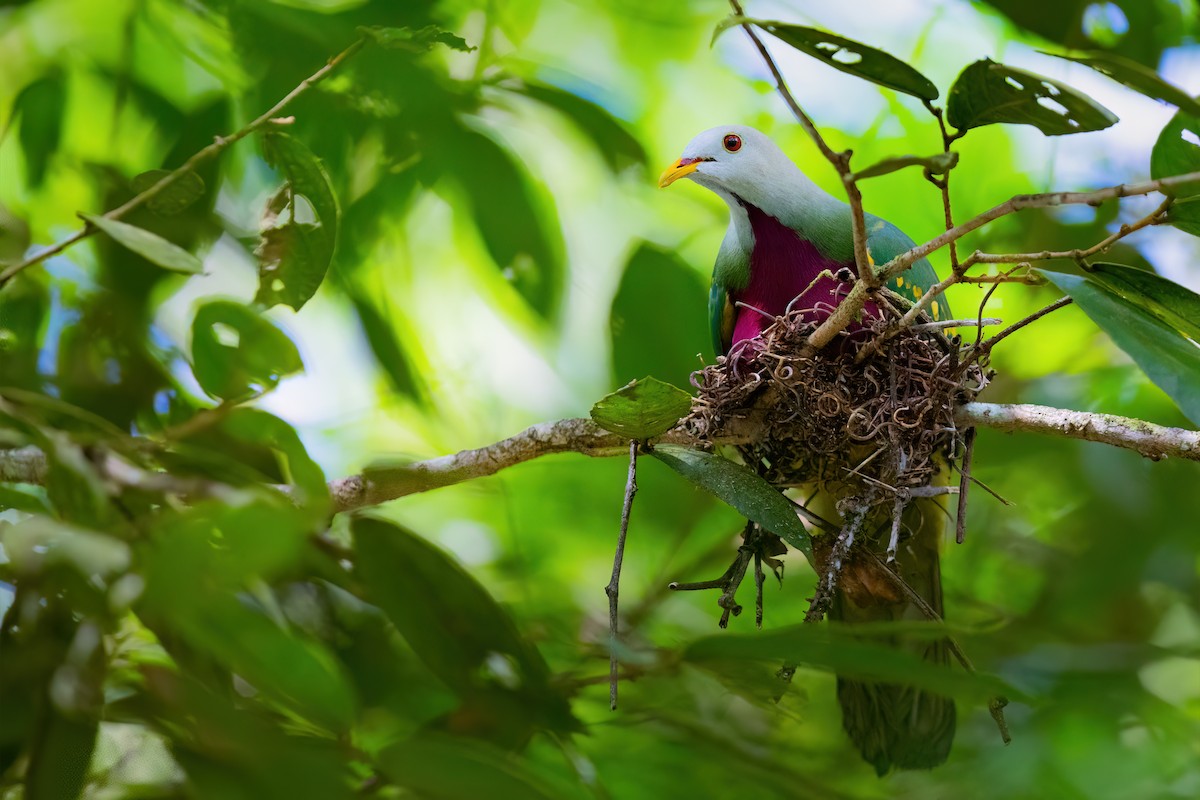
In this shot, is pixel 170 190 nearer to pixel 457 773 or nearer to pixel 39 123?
pixel 39 123

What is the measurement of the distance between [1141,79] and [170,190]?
1.65 meters

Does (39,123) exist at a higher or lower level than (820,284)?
higher

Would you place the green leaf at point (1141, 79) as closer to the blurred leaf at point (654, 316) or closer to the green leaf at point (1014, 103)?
the green leaf at point (1014, 103)

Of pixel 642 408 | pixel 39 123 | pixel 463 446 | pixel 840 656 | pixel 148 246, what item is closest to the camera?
pixel 840 656

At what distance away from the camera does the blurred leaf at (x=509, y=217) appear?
303cm

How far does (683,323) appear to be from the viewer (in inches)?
121

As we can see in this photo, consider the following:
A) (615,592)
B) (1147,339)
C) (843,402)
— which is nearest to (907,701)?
(843,402)

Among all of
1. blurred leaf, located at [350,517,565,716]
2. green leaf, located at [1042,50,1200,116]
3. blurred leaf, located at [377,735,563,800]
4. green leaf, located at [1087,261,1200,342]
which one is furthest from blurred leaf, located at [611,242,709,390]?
blurred leaf, located at [377,735,563,800]

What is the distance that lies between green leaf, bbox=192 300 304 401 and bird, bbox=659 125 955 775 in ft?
4.15

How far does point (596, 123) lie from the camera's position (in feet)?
9.82

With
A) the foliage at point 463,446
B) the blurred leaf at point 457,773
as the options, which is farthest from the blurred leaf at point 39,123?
the blurred leaf at point 457,773

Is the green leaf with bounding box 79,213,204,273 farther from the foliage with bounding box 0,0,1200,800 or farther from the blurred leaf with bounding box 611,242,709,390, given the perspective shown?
the blurred leaf with bounding box 611,242,709,390

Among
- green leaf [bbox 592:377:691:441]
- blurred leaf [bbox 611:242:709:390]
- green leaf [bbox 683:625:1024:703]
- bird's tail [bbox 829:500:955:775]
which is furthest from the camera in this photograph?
blurred leaf [bbox 611:242:709:390]

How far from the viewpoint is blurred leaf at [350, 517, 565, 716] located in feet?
5.53
